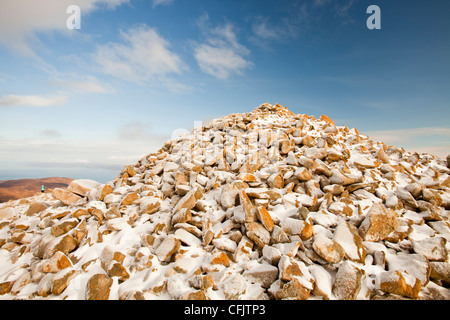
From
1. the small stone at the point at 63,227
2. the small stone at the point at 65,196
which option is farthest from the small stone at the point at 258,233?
the small stone at the point at 65,196

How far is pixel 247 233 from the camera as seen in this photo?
17.3 ft

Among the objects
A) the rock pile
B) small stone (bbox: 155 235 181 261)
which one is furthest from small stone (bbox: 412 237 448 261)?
small stone (bbox: 155 235 181 261)

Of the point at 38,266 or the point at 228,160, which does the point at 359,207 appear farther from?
the point at 38,266

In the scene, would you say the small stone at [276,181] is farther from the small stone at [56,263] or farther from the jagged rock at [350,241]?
the small stone at [56,263]

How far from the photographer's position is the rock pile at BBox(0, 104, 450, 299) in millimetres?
4246

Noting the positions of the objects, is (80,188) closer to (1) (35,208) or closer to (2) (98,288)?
(1) (35,208)

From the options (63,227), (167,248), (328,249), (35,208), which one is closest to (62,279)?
(63,227)

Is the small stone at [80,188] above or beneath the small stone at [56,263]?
above

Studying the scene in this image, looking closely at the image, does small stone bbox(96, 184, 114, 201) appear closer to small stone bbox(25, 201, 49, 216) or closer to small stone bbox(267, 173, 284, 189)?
small stone bbox(25, 201, 49, 216)

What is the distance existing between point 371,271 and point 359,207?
6.85ft

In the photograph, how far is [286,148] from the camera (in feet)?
29.2

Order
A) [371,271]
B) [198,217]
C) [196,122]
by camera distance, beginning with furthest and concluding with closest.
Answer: [196,122] < [198,217] < [371,271]

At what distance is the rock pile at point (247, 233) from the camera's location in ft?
13.9

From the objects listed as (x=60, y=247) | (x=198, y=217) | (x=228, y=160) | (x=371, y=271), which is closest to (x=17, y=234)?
(x=60, y=247)
